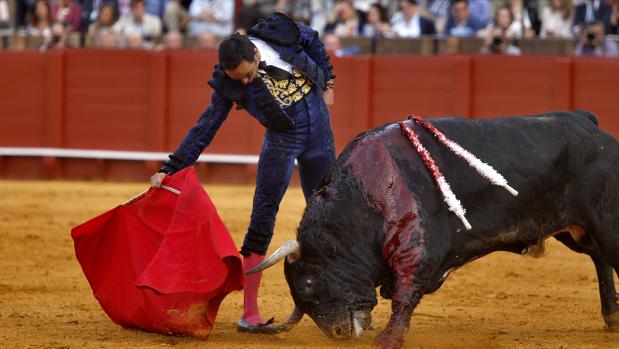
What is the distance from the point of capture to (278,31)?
5168 millimetres

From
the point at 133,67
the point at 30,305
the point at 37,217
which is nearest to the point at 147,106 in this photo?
the point at 133,67

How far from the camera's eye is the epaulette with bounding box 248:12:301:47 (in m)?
5.15

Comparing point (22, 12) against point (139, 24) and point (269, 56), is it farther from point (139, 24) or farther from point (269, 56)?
point (269, 56)

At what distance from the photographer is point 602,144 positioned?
514 cm

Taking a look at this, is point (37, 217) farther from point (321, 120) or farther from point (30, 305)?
point (321, 120)

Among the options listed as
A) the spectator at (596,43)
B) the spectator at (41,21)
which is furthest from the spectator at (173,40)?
the spectator at (596,43)

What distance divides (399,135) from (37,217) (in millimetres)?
4942

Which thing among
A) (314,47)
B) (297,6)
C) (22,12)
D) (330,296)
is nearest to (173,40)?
(297,6)

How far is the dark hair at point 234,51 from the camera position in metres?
4.88

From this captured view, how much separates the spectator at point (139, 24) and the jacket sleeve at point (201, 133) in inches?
290

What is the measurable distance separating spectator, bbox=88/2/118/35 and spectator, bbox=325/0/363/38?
230cm

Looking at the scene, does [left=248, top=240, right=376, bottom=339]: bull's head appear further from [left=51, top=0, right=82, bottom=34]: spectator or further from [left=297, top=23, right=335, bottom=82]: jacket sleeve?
[left=51, top=0, right=82, bottom=34]: spectator

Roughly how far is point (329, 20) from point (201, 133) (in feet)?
23.6

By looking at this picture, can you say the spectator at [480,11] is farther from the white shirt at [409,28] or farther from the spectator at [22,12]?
the spectator at [22,12]
